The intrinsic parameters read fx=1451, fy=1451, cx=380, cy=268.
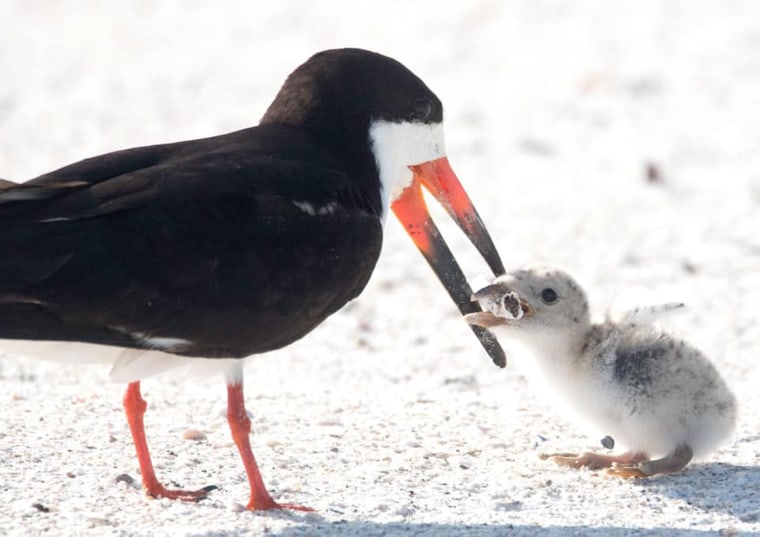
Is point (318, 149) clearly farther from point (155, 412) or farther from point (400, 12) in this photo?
point (400, 12)

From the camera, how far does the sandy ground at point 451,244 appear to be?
569 centimetres

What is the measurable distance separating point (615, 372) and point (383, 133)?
1.45 m

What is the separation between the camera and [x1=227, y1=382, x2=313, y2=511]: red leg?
5559 millimetres

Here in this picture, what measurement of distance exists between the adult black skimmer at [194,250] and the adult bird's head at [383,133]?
1.3 inches

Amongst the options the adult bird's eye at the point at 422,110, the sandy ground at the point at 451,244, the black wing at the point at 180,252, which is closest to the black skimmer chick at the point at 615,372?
the sandy ground at the point at 451,244

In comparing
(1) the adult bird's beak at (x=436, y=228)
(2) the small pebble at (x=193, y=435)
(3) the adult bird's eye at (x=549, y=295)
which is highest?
(1) the adult bird's beak at (x=436, y=228)

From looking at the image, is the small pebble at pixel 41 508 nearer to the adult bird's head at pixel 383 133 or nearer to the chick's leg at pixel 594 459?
the adult bird's head at pixel 383 133

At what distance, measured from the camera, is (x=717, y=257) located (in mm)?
10227

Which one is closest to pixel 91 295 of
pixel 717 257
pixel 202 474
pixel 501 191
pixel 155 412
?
pixel 202 474

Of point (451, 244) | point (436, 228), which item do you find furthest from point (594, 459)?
point (451, 244)

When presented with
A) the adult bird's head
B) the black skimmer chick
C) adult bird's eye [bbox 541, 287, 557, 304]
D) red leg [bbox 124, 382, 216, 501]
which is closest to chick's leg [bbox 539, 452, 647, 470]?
the black skimmer chick

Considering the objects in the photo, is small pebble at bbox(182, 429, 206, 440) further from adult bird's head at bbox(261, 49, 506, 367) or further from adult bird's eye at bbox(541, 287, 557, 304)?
adult bird's eye at bbox(541, 287, 557, 304)

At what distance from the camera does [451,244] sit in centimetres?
1055

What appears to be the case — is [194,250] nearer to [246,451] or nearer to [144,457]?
[246,451]
